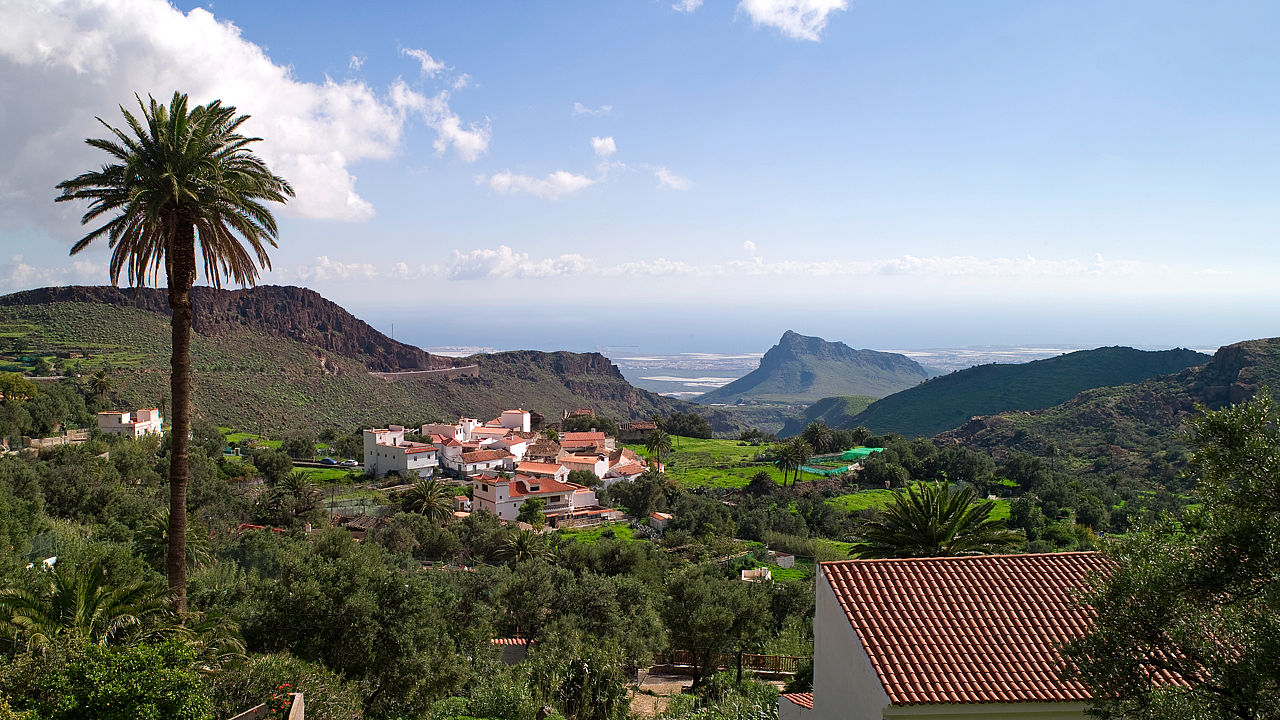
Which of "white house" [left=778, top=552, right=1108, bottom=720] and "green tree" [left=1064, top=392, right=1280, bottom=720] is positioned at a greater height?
"green tree" [left=1064, top=392, right=1280, bottom=720]

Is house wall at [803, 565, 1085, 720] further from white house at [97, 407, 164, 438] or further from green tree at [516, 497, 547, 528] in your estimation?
white house at [97, 407, 164, 438]

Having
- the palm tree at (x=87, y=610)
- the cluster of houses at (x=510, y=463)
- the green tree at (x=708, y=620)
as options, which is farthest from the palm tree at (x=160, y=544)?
the cluster of houses at (x=510, y=463)

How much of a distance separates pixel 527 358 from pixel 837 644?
A: 476 ft

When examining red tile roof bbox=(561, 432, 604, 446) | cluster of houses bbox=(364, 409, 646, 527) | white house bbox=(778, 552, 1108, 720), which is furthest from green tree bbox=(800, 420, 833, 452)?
white house bbox=(778, 552, 1108, 720)

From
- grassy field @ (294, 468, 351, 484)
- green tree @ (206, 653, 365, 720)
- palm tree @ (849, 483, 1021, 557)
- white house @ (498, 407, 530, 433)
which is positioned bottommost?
grassy field @ (294, 468, 351, 484)

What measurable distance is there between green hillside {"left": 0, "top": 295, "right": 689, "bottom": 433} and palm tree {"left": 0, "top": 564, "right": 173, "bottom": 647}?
216 feet

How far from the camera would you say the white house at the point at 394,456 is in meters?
60.9

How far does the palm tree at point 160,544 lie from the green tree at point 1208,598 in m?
25.6

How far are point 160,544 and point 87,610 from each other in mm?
16063

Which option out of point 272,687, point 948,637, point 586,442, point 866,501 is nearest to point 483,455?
point 586,442

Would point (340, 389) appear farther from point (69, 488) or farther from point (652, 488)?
point (69, 488)

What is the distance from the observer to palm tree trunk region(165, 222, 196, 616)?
11.9 metres

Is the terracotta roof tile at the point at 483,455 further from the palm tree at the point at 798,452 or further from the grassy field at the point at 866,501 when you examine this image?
the grassy field at the point at 866,501

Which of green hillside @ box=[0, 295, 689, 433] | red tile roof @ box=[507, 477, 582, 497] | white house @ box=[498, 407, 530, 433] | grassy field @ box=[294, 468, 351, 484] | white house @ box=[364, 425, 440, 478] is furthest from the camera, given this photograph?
white house @ box=[498, 407, 530, 433]
